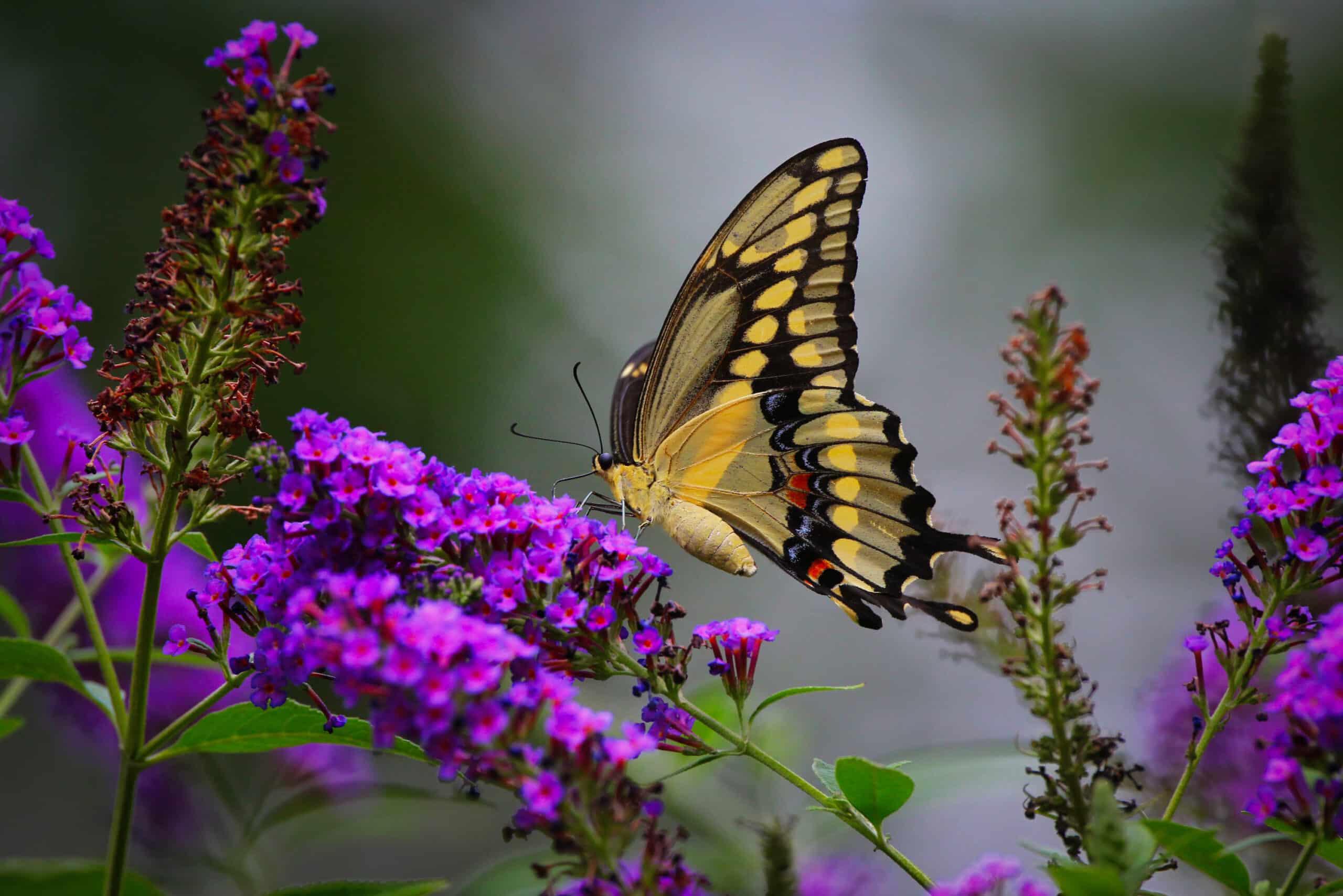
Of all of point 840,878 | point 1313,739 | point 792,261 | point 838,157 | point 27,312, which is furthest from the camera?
point 792,261

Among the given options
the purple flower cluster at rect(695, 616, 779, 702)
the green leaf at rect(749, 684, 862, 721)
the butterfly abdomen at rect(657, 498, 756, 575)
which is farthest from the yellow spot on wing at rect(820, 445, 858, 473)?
the green leaf at rect(749, 684, 862, 721)

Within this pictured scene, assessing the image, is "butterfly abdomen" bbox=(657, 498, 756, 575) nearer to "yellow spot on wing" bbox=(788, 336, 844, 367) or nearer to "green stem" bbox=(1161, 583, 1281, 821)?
"yellow spot on wing" bbox=(788, 336, 844, 367)

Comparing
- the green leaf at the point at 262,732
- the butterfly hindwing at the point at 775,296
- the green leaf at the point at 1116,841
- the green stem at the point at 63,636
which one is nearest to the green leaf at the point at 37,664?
the green leaf at the point at 262,732

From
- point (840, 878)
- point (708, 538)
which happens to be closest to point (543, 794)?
point (840, 878)

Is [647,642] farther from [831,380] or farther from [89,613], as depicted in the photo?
[831,380]

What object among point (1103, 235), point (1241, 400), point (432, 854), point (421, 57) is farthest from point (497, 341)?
point (1241, 400)

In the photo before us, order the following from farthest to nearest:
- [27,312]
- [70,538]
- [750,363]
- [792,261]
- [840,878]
A: [750,363]
[792,261]
[840,878]
[27,312]
[70,538]

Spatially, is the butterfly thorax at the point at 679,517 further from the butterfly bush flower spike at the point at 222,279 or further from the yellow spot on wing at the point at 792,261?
the butterfly bush flower spike at the point at 222,279
